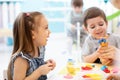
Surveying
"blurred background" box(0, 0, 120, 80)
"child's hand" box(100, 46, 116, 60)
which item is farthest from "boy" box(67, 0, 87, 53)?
"child's hand" box(100, 46, 116, 60)

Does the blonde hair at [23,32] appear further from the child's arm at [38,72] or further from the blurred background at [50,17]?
the blurred background at [50,17]

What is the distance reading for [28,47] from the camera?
0.98 meters

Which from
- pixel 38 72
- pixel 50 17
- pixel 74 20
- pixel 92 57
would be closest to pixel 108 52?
pixel 92 57

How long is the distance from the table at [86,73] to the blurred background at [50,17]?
4.44 feet

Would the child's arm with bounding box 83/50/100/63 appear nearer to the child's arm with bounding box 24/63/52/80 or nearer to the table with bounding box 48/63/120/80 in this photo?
the table with bounding box 48/63/120/80

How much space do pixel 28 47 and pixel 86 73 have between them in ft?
0.85

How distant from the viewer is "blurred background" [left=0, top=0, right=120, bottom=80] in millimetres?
2744

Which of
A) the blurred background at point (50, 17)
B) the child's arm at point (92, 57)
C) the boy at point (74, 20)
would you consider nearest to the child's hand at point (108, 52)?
the child's arm at point (92, 57)

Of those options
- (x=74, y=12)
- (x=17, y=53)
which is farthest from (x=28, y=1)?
(x=17, y=53)

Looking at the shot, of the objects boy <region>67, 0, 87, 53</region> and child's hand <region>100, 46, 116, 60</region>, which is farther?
boy <region>67, 0, 87, 53</region>

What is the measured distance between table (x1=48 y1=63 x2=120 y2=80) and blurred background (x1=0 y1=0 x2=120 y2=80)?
4.44ft

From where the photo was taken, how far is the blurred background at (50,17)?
2.74 meters

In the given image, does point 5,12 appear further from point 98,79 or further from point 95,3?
point 98,79

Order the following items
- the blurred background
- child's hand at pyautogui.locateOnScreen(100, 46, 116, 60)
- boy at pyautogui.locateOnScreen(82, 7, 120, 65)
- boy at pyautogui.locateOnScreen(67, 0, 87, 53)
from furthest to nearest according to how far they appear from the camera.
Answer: the blurred background
boy at pyautogui.locateOnScreen(67, 0, 87, 53)
boy at pyautogui.locateOnScreen(82, 7, 120, 65)
child's hand at pyautogui.locateOnScreen(100, 46, 116, 60)
